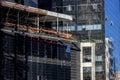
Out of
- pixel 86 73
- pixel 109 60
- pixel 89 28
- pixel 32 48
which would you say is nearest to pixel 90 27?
pixel 89 28

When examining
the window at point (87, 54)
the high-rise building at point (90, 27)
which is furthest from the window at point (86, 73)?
the window at point (87, 54)

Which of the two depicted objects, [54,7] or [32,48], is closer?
[32,48]

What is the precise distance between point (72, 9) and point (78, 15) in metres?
2.25

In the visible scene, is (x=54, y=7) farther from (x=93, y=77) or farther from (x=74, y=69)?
(x=74, y=69)

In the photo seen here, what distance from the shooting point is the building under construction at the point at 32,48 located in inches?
2958

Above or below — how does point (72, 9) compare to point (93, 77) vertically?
above

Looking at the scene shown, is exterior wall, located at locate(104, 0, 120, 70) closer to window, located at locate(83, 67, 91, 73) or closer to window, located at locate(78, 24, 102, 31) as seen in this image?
window, located at locate(78, 24, 102, 31)

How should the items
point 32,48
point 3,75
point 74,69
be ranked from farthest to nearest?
1. point 74,69
2. point 32,48
3. point 3,75

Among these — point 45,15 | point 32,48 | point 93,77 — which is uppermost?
point 45,15

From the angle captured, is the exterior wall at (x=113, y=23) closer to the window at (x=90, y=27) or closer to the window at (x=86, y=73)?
the window at (x=90, y=27)

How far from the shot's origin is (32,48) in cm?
7875

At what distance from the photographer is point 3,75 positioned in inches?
2911

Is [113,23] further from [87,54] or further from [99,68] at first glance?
[87,54]

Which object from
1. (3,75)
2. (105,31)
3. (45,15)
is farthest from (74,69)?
(105,31)
